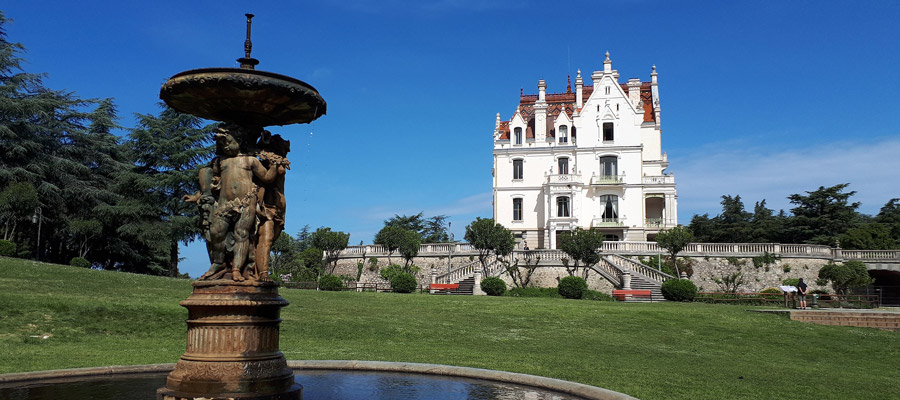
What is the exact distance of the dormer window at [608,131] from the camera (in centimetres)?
5516

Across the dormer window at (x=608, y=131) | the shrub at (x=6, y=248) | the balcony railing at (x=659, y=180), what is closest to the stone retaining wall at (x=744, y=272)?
the balcony railing at (x=659, y=180)

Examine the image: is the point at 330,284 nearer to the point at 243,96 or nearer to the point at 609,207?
the point at 609,207

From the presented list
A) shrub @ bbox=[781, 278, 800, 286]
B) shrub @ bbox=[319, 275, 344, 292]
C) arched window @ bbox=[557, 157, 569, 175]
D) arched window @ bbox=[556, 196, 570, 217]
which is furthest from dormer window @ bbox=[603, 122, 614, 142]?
shrub @ bbox=[319, 275, 344, 292]

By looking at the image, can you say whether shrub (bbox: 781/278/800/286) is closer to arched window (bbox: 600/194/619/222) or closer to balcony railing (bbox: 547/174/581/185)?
arched window (bbox: 600/194/619/222)

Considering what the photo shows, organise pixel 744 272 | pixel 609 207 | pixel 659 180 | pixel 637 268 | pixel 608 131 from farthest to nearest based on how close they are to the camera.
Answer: pixel 608 131 → pixel 609 207 → pixel 659 180 → pixel 744 272 → pixel 637 268

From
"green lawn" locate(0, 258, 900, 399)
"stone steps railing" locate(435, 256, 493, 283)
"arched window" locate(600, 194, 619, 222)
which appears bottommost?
"green lawn" locate(0, 258, 900, 399)

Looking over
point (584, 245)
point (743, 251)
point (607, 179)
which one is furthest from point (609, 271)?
point (607, 179)

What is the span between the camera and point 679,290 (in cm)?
3209

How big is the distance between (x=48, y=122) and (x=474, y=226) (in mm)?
28626

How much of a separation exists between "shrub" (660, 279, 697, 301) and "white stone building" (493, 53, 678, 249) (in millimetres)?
19986

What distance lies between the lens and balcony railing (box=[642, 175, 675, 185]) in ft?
177

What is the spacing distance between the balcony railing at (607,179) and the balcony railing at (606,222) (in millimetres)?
3213

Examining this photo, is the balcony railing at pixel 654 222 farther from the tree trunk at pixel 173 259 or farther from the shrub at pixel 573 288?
the tree trunk at pixel 173 259

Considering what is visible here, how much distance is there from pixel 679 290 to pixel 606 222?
21.9m
